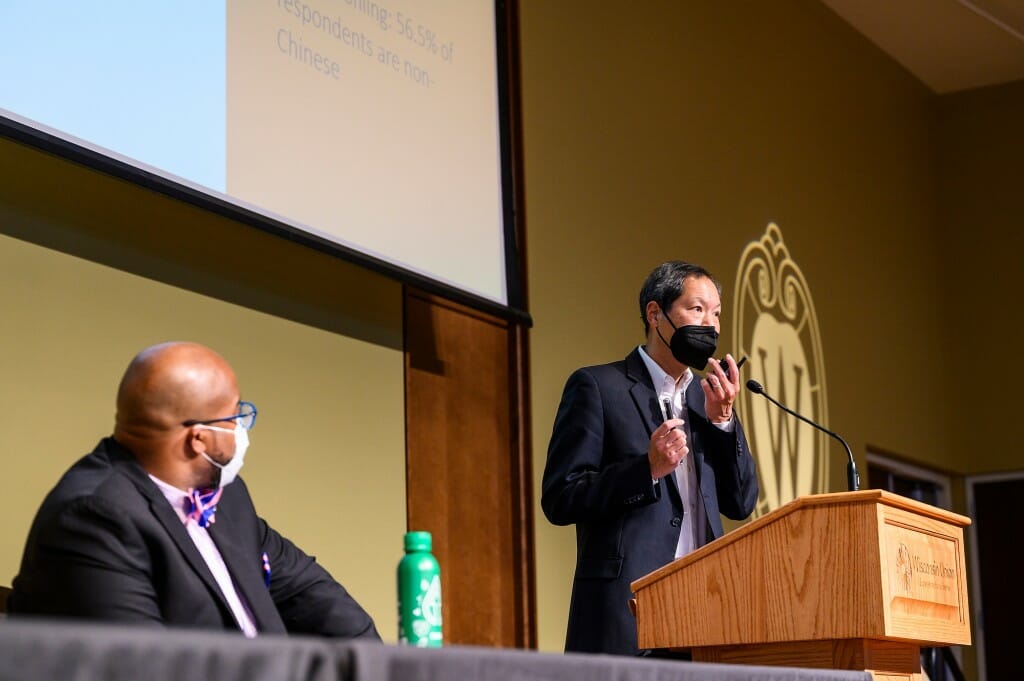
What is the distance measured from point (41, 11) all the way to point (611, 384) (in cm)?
145

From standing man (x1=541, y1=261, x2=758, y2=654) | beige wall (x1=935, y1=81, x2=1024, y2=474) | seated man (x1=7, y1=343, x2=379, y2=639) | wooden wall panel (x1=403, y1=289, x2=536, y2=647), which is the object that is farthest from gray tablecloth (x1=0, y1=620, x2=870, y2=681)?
beige wall (x1=935, y1=81, x2=1024, y2=474)

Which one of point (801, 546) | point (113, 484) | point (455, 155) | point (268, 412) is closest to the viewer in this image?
point (113, 484)

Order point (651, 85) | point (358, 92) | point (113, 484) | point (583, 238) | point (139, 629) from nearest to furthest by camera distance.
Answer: point (139, 629), point (113, 484), point (358, 92), point (583, 238), point (651, 85)

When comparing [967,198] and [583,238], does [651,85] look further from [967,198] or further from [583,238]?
[967,198]

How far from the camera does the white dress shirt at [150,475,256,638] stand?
79.2 inches

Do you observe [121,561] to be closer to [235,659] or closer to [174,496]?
[174,496]

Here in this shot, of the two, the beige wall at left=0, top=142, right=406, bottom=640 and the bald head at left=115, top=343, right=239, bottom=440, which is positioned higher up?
the beige wall at left=0, top=142, right=406, bottom=640

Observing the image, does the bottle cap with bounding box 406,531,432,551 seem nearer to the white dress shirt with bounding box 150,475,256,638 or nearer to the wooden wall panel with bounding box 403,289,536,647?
the white dress shirt with bounding box 150,475,256,638

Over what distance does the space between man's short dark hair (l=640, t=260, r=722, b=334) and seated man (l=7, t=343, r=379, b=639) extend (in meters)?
1.20

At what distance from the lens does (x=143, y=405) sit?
6.49 ft

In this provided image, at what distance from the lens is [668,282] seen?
305 cm

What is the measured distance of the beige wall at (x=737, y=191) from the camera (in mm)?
4801

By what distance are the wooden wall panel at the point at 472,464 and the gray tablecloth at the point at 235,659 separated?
8.64 feet

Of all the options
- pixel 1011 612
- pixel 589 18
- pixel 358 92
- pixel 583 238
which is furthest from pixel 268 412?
pixel 1011 612
